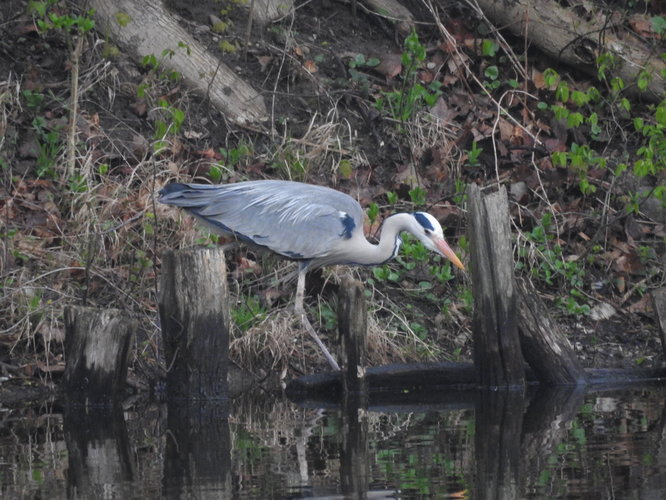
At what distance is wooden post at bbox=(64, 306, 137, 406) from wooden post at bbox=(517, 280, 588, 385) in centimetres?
236

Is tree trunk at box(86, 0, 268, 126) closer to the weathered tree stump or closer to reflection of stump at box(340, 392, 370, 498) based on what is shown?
reflection of stump at box(340, 392, 370, 498)

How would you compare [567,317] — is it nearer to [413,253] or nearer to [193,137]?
[413,253]

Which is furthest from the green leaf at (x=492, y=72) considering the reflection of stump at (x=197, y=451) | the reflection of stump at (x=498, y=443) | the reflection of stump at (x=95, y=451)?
the reflection of stump at (x=95, y=451)

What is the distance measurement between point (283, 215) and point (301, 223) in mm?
136

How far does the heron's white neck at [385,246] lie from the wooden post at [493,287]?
1.03 meters

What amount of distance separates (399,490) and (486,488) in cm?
36

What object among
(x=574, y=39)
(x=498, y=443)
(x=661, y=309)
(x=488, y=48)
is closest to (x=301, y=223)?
(x=661, y=309)

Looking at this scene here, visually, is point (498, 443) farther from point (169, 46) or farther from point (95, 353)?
point (169, 46)

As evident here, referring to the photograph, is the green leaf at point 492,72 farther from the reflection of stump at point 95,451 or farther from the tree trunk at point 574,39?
the reflection of stump at point 95,451

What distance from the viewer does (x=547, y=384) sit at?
297 inches

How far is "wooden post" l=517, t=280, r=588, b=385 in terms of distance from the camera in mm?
7359

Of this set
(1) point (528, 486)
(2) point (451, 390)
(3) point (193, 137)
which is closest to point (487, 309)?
(2) point (451, 390)

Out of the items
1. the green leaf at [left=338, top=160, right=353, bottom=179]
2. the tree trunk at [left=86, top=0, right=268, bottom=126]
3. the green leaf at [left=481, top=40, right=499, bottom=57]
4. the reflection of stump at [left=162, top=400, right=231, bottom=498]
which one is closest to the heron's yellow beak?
the reflection of stump at [left=162, top=400, right=231, bottom=498]

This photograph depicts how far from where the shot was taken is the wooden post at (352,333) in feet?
23.9
